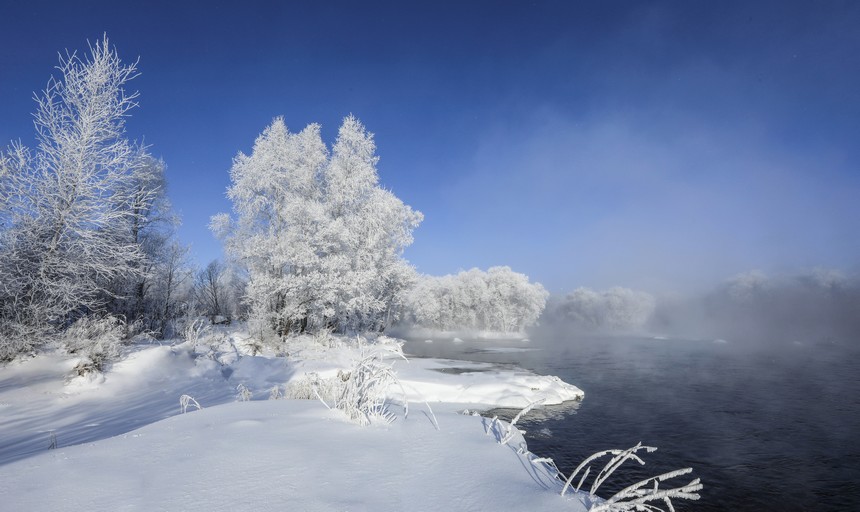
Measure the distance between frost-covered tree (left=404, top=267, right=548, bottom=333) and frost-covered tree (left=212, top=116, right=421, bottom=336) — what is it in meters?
40.0

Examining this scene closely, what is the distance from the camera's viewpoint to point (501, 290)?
61.5 meters

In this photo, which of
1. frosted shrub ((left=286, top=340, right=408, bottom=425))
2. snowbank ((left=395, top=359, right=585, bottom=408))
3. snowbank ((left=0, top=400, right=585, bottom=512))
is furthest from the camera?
snowbank ((left=395, top=359, right=585, bottom=408))

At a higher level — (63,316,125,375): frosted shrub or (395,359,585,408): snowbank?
(63,316,125,375): frosted shrub

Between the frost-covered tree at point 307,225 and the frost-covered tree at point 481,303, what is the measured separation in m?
40.0

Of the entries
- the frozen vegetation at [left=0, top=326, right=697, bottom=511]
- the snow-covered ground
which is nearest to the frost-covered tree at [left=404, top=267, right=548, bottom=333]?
the frozen vegetation at [left=0, top=326, right=697, bottom=511]

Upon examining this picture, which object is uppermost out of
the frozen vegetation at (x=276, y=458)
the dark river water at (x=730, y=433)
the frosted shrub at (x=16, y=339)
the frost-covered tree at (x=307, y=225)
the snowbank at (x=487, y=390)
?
the frost-covered tree at (x=307, y=225)

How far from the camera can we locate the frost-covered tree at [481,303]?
61.1 m

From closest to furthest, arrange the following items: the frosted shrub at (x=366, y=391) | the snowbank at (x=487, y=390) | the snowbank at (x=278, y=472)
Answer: the snowbank at (x=278, y=472) → the frosted shrub at (x=366, y=391) → the snowbank at (x=487, y=390)

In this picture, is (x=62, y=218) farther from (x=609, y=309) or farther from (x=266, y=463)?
(x=609, y=309)

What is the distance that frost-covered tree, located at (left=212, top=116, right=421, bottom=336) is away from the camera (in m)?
17.0

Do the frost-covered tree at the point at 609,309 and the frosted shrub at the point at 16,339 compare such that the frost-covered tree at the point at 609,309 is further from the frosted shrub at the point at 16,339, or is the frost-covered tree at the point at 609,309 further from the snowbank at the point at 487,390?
the frosted shrub at the point at 16,339

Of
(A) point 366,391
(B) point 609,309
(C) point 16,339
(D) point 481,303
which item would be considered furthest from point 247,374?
(B) point 609,309

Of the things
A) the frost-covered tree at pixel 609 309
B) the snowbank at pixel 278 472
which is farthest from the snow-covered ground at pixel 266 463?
the frost-covered tree at pixel 609 309

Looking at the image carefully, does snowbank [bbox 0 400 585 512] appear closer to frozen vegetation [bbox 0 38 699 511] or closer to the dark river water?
frozen vegetation [bbox 0 38 699 511]
